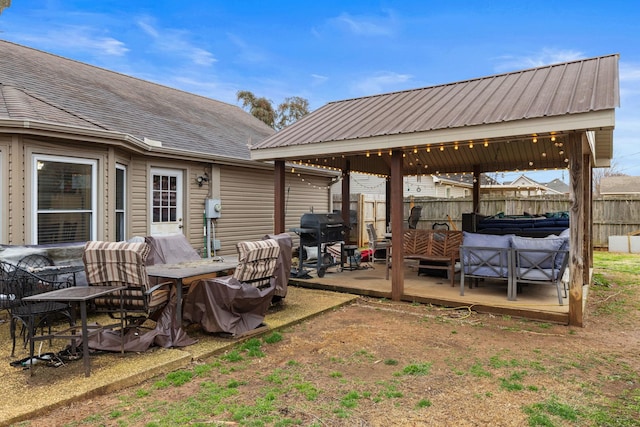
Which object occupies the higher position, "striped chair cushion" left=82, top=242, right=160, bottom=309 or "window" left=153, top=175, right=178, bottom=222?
"window" left=153, top=175, right=178, bottom=222

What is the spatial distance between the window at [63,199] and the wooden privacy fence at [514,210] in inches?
362

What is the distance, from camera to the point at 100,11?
48.0ft

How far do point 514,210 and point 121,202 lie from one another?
12.3m

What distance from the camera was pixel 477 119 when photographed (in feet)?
17.8

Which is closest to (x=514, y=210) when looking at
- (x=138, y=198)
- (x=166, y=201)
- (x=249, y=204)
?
(x=249, y=204)

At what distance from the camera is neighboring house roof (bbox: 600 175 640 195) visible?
25.1m

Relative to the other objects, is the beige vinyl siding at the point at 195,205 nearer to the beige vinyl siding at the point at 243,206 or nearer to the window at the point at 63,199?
the beige vinyl siding at the point at 243,206

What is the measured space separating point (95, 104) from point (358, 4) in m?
11.8

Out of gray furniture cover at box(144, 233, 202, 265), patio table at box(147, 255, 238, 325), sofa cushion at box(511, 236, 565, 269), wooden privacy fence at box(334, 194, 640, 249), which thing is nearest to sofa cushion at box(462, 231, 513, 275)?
sofa cushion at box(511, 236, 565, 269)

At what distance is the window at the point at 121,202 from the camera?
6902 mm

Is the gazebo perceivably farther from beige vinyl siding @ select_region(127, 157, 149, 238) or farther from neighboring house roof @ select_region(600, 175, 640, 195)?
neighboring house roof @ select_region(600, 175, 640, 195)

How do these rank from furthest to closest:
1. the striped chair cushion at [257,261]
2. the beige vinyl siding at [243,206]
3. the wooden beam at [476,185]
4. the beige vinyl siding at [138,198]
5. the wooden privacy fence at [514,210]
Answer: the wooden privacy fence at [514,210]
the wooden beam at [476,185]
the beige vinyl siding at [243,206]
the beige vinyl siding at [138,198]
the striped chair cushion at [257,261]

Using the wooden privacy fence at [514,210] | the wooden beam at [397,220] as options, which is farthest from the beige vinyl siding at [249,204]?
the wooden beam at [397,220]

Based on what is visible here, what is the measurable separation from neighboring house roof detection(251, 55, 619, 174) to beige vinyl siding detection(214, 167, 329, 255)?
1790 mm
